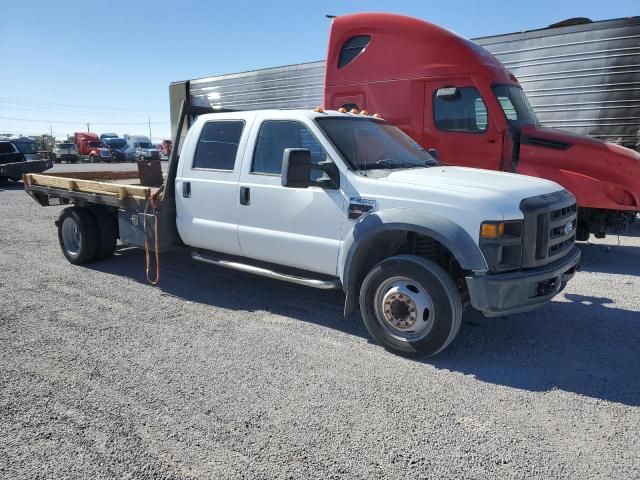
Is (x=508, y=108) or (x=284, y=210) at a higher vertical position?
(x=508, y=108)

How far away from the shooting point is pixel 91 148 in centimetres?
4169

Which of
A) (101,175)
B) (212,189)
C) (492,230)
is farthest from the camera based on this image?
(101,175)

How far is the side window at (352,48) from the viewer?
7996mm

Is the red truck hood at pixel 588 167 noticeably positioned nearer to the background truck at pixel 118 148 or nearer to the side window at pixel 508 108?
the side window at pixel 508 108

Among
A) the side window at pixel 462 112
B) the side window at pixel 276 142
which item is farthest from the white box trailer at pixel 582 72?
the side window at pixel 276 142

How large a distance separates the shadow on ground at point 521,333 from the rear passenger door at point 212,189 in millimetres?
678

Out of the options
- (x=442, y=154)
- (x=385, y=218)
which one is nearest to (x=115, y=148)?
(x=442, y=154)

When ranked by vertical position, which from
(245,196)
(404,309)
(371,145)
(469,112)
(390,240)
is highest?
(469,112)

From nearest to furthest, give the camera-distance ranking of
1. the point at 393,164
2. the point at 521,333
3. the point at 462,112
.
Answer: the point at 521,333
the point at 393,164
the point at 462,112

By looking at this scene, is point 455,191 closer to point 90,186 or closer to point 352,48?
point 90,186

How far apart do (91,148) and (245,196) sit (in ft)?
137

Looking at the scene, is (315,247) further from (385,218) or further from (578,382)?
(578,382)

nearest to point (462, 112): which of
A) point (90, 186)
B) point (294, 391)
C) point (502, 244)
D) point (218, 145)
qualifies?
point (218, 145)

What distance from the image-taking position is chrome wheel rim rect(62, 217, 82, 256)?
669 centimetres
